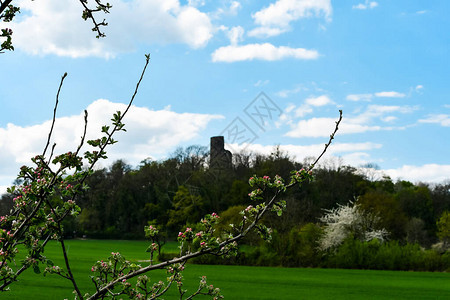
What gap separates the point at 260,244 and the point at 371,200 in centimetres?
926

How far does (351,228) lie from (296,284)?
11148mm

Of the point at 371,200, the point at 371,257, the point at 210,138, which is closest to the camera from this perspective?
the point at 371,257

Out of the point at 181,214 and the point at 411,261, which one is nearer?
the point at 411,261

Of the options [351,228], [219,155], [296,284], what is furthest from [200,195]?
[296,284]

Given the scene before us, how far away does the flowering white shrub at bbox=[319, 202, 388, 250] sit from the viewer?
85.8 feet

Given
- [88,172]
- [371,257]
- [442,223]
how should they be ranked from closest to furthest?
[88,172] < [371,257] < [442,223]

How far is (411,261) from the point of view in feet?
83.4

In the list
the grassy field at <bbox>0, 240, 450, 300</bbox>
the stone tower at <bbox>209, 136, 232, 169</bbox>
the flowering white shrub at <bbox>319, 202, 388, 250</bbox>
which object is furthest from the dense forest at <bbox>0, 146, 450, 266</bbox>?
the grassy field at <bbox>0, 240, 450, 300</bbox>

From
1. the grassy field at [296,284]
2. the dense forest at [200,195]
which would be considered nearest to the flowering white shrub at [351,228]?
the grassy field at [296,284]

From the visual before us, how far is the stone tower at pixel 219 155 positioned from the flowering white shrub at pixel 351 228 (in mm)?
24671

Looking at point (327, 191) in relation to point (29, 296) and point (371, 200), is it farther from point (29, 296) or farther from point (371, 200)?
point (29, 296)

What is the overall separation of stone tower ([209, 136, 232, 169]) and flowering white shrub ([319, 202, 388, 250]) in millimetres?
24671

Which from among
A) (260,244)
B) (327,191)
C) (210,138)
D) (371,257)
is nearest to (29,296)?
(260,244)

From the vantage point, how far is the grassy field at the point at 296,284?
47.5 feet
